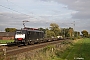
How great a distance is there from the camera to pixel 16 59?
15.5 metres

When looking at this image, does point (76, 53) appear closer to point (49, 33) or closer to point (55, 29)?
point (49, 33)

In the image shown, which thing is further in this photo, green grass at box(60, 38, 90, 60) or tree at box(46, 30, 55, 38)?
tree at box(46, 30, 55, 38)

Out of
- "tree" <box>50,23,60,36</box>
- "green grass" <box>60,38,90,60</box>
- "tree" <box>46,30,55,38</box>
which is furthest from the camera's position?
"tree" <box>50,23,60,36</box>

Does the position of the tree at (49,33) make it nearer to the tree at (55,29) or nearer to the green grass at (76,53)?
the tree at (55,29)

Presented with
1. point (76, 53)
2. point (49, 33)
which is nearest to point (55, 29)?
point (49, 33)

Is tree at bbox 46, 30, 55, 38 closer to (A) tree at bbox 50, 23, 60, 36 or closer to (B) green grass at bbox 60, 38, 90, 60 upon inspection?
(A) tree at bbox 50, 23, 60, 36

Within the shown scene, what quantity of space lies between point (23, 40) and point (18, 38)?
1.08 metres

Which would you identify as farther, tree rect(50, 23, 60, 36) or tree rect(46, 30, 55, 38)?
tree rect(50, 23, 60, 36)

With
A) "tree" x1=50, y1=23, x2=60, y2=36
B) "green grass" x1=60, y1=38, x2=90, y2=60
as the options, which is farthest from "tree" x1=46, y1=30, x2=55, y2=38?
"green grass" x1=60, y1=38, x2=90, y2=60

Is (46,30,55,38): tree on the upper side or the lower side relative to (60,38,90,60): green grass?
lower

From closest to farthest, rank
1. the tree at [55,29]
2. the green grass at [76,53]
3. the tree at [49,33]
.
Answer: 1. the green grass at [76,53]
2. the tree at [49,33]
3. the tree at [55,29]

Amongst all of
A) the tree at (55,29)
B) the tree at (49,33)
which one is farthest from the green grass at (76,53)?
the tree at (55,29)

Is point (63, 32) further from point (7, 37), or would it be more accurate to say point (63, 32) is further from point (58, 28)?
point (7, 37)

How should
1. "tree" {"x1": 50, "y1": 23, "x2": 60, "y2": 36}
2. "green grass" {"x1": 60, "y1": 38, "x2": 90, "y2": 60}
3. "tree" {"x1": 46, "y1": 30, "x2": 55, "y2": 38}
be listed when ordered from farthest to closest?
"tree" {"x1": 50, "y1": 23, "x2": 60, "y2": 36} < "tree" {"x1": 46, "y1": 30, "x2": 55, "y2": 38} < "green grass" {"x1": 60, "y1": 38, "x2": 90, "y2": 60}
